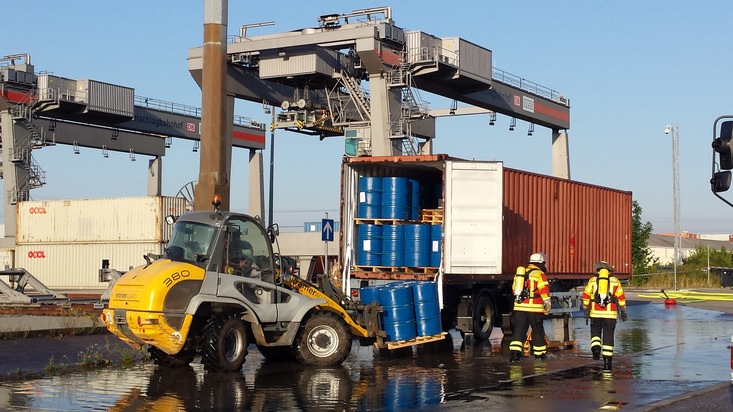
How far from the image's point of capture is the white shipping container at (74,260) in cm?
3569

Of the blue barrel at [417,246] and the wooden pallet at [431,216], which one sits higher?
the wooden pallet at [431,216]

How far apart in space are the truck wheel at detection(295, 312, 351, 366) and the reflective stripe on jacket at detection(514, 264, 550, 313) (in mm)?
2798

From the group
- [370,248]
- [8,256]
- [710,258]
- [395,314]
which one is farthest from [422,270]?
[710,258]

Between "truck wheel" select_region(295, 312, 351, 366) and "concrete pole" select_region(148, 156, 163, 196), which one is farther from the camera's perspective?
"concrete pole" select_region(148, 156, 163, 196)

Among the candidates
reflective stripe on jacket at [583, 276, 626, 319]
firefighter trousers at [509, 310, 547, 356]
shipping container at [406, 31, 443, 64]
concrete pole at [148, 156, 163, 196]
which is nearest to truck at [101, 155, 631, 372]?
firefighter trousers at [509, 310, 547, 356]

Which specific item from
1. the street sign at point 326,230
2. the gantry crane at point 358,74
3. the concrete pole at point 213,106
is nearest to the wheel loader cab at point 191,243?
the concrete pole at point 213,106

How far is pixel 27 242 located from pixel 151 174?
771 inches

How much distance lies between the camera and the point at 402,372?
14.1 m

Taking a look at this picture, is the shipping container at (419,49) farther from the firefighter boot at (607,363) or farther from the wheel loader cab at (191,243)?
the wheel loader cab at (191,243)

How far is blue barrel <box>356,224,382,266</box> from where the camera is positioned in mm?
17859

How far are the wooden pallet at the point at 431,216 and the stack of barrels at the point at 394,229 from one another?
0.14m

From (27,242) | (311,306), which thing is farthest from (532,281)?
(27,242)

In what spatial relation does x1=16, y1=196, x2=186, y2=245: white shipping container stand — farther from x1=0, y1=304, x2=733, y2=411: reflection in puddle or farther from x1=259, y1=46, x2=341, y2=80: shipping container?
x1=0, y1=304, x2=733, y2=411: reflection in puddle

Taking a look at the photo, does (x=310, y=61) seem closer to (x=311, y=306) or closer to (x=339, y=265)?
(x=339, y=265)
